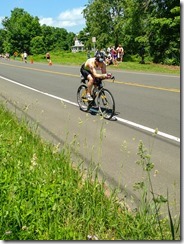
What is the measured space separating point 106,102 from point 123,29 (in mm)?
52494

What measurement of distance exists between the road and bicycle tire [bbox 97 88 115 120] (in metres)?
0.27

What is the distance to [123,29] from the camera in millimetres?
59562

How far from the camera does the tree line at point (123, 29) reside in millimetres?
36156

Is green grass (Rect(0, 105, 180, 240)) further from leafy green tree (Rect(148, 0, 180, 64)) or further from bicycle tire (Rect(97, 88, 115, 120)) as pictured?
leafy green tree (Rect(148, 0, 180, 64))

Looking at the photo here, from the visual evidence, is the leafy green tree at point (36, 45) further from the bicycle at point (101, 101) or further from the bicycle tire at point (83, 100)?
the bicycle at point (101, 101)

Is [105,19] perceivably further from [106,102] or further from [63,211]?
[63,211]

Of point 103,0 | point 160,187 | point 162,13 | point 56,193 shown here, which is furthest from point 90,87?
point 103,0

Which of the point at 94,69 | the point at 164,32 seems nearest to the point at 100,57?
the point at 94,69

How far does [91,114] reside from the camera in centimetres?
987

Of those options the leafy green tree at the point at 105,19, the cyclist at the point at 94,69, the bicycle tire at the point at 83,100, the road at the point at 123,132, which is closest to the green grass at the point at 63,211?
the road at the point at 123,132

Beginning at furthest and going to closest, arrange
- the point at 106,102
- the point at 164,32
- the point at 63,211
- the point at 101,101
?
the point at 164,32, the point at 101,101, the point at 106,102, the point at 63,211

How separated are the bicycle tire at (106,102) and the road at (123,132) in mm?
265

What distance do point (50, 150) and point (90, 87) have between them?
14.8ft

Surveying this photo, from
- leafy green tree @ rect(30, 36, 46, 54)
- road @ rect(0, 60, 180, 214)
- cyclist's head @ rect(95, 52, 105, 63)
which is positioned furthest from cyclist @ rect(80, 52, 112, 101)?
leafy green tree @ rect(30, 36, 46, 54)
